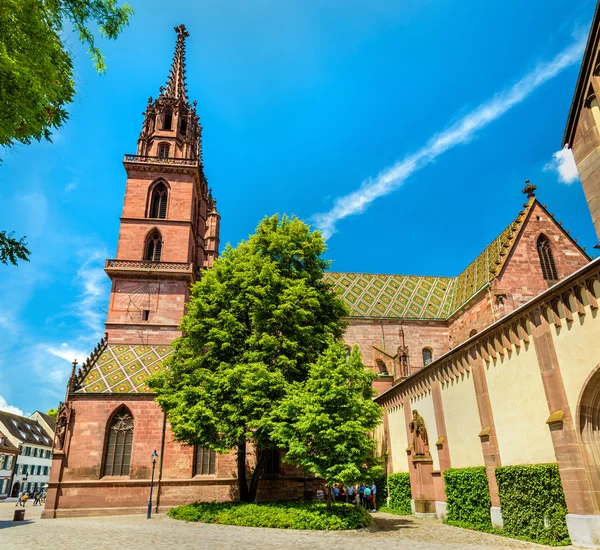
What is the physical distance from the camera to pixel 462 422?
54.3ft

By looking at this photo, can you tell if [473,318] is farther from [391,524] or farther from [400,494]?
[391,524]

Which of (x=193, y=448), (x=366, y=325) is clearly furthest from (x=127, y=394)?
(x=366, y=325)

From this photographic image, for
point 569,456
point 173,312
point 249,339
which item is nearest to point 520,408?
point 569,456

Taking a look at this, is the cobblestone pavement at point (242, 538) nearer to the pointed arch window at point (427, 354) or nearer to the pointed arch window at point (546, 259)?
the pointed arch window at point (546, 259)

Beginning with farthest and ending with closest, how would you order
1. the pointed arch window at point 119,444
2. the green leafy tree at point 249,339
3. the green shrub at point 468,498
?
the pointed arch window at point 119,444 < the green leafy tree at point 249,339 < the green shrub at point 468,498

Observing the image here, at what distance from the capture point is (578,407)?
1110cm

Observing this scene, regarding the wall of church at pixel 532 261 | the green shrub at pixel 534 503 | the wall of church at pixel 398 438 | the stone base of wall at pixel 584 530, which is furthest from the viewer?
the wall of church at pixel 532 261

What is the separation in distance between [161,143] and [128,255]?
9985mm

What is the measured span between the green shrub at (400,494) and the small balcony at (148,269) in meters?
18.4

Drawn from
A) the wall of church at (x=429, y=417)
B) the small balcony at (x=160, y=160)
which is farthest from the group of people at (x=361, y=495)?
the small balcony at (x=160, y=160)

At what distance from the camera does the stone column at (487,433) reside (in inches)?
548

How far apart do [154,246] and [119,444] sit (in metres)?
14.2

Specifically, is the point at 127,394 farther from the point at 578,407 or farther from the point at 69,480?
the point at 578,407

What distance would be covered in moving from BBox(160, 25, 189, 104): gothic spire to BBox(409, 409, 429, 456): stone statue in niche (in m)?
32.3
